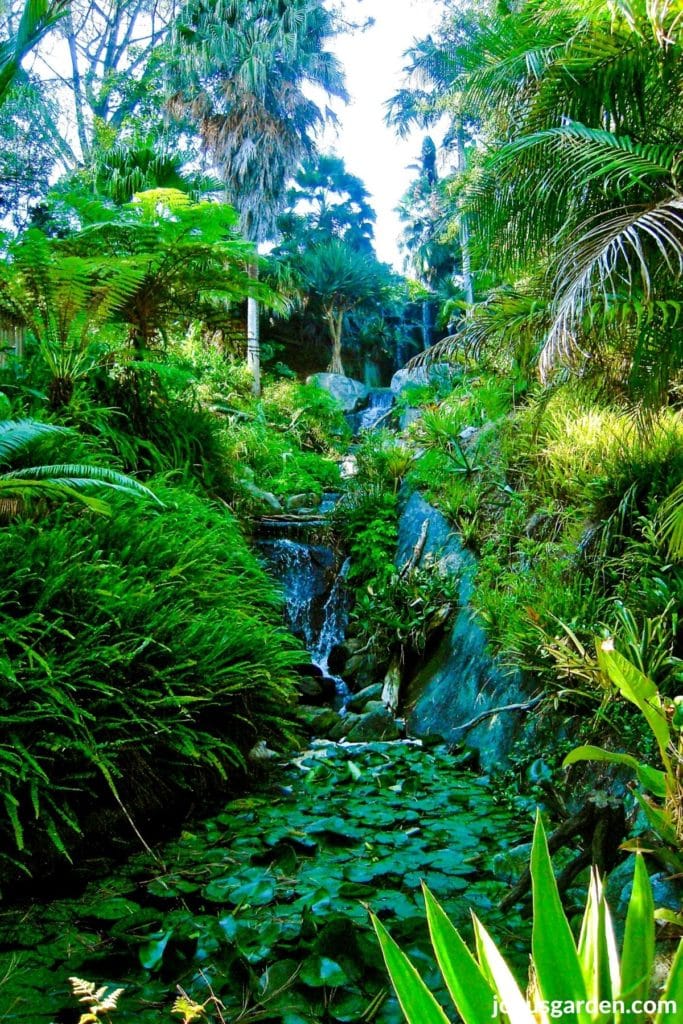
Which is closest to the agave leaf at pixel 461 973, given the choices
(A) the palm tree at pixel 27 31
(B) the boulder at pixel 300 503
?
(A) the palm tree at pixel 27 31

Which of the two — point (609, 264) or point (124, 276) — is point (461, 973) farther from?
point (124, 276)

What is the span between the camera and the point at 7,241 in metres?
5.00

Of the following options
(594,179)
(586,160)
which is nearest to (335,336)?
(594,179)

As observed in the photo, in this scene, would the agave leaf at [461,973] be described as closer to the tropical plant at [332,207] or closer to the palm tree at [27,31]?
the palm tree at [27,31]

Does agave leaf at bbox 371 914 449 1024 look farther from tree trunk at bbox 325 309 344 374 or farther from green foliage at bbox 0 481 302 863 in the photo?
tree trunk at bbox 325 309 344 374

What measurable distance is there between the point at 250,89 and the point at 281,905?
53.1 feet

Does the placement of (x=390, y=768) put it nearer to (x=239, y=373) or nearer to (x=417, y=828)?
(x=417, y=828)

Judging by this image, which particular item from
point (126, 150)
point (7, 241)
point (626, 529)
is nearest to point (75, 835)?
point (626, 529)

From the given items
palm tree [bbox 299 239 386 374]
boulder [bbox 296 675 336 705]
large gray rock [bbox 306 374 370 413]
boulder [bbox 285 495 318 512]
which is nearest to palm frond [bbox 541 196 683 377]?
boulder [bbox 296 675 336 705]

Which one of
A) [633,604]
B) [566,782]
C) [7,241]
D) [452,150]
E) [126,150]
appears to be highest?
[452,150]

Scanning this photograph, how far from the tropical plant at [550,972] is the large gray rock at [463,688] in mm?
2853

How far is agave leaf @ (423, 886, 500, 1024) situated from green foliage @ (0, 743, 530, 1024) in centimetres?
66

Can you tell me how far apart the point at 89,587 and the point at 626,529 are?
3.29 meters

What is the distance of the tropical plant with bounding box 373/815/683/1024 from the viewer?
2.53 feet
